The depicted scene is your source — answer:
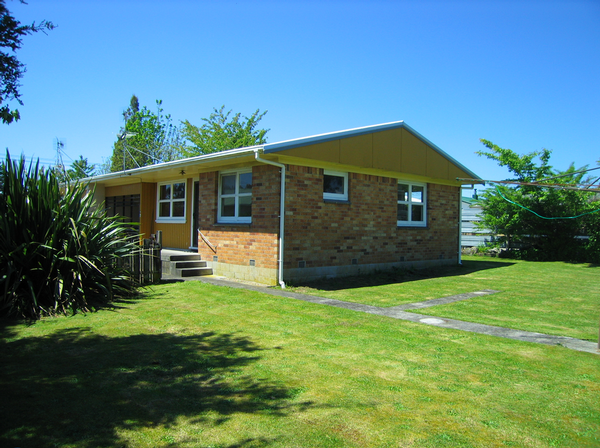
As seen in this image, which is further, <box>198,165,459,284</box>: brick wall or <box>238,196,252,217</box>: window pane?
<box>238,196,252,217</box>: window pane

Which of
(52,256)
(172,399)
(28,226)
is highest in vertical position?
(28,226)

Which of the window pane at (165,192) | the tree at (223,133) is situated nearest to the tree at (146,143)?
the tree at (223,133)

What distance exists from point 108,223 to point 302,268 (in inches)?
174

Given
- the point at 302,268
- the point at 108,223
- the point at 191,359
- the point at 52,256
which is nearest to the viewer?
the point at 191,359

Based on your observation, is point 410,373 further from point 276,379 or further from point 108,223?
point 108,223

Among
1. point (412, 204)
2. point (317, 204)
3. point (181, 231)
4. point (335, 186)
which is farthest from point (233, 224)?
point (412, 204)

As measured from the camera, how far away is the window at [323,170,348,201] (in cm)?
1148

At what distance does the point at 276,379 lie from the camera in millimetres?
4266

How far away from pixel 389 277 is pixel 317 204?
9.79 ft

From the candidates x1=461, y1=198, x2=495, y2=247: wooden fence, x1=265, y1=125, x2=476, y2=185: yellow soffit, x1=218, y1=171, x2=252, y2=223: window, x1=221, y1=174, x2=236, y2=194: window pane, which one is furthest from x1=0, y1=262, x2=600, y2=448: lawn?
x1=461, y1=198, x2=495, y2=247: wooden fence

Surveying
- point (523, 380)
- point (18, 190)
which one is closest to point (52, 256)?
point (18, 190)

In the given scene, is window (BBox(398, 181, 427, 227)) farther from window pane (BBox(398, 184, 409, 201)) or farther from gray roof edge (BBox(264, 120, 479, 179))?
gray roof edge (BBox(264, 120, 479, 179))

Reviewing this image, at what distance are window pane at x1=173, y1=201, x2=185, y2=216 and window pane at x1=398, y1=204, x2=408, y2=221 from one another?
7063 millimetres

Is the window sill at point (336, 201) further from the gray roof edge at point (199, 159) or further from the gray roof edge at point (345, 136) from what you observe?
the gray roof edge at point (199, 159)
